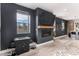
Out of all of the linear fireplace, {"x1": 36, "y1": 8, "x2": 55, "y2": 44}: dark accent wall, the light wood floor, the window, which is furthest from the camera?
the linear fireplace

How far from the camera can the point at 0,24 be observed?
4133 mm

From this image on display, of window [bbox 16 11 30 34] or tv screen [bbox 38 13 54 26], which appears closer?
window [bbox 16 11 30 34]

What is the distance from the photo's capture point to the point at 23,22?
5.57 meters

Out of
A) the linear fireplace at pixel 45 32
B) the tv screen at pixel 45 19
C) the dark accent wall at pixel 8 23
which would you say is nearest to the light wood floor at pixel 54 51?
the dark accent wall at pixel 8 23

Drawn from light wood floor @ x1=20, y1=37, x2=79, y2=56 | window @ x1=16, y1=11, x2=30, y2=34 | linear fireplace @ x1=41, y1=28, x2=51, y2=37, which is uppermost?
window @ x1=16, y1=11, x2=30, y2=34

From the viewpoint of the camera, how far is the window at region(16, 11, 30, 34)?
521 cm

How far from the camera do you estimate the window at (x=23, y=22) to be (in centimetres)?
521

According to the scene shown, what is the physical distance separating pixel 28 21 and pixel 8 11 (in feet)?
5.63

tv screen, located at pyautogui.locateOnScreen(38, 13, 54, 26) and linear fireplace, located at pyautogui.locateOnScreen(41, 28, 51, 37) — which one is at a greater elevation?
tv screen, located at pyautogui.locateOnScreen(38, 13, 54, 26)

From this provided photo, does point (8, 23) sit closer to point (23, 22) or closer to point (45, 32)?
point (23, 22)

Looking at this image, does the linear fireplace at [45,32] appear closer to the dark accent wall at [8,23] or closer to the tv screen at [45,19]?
the tv screen at [45,19]

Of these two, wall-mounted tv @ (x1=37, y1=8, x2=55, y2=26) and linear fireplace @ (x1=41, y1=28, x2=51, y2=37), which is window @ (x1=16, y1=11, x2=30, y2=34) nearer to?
wall-mounted tv @ (x1=37, y1=8, x2=55, y2=26)

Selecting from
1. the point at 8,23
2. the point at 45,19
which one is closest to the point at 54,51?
the point at 8,23

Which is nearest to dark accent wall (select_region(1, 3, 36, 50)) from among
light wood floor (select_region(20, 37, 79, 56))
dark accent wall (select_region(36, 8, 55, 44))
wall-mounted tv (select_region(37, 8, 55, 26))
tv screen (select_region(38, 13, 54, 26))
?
light wood floor (select_region(20, 37, 79, 56))
